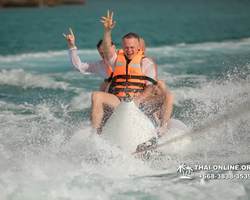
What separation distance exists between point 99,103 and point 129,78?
0.44 meters

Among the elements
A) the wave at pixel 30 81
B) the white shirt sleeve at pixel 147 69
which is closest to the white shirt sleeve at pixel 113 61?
the white shirt sleeve at pixel 147 69

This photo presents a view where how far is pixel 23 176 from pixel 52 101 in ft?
13.6

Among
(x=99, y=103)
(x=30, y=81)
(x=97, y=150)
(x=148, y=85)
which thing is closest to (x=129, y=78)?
(x=148, y=85)

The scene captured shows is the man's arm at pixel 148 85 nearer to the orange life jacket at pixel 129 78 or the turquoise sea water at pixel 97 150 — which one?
the orange life jacket at pixel 129 78

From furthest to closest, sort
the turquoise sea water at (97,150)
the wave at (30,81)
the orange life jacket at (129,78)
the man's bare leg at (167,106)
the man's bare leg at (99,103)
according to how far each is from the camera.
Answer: the wave at (30,81)
the man's bare leg at (167,106)
the orange life jacket at (129,78)
the man's bare leg at (99,103)
the turquoise sea water at (97,150)

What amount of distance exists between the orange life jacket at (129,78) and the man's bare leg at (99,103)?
0.46 ft

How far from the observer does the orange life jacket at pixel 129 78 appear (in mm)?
4938

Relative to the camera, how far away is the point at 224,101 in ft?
23.4

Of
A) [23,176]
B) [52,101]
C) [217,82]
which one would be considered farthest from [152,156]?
[217,82]

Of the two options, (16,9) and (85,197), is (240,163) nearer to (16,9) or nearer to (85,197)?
(85,197)

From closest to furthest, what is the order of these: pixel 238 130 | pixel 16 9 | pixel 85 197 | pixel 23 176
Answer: pixel 85 197 → pixel 23 176 → pixel 238 130 → pixel 16 9

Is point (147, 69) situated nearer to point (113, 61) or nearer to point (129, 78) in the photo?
point (129, 78)

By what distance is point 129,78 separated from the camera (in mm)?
4941

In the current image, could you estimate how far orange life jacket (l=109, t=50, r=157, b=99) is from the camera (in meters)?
4.94
